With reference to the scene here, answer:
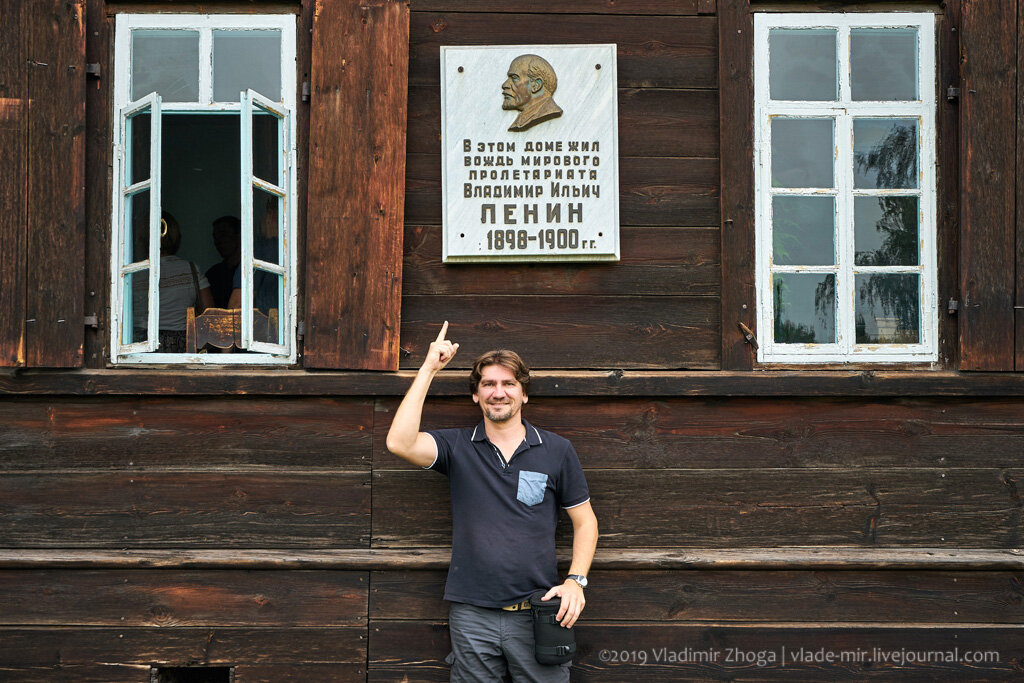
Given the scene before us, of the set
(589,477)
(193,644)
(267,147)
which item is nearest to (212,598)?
(193,644)

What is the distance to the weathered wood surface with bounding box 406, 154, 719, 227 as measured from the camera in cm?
392

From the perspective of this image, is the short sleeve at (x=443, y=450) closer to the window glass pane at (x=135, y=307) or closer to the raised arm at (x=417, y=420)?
the raised arm at (x=417, y=420)

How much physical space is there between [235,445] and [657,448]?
1.81 meters

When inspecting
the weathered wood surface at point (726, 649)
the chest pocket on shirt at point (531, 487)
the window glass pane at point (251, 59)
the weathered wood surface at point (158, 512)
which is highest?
the window glass pane at point (251, 59)

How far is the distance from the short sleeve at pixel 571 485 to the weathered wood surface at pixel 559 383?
40 cm

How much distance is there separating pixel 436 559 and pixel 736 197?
6.59 ft

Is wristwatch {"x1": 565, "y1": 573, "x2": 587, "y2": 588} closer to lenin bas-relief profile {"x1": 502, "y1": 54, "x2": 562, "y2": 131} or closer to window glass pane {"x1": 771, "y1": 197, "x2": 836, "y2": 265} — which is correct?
window glass pane {"x1": 771, "y1": 197, "x2": 836, "y2": 265}

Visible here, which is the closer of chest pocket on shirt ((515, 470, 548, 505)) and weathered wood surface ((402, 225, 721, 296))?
chest pocket on shirt ((515, 470, 548, 505))

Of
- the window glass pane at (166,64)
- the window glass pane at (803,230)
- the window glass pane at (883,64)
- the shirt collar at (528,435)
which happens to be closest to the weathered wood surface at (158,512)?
the shirt collar at (528,435)

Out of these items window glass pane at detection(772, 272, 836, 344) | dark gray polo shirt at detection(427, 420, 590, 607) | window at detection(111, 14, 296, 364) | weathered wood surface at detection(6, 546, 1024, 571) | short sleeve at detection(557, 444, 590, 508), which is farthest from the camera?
window glass pane at detection(772, 272, 836, 344)

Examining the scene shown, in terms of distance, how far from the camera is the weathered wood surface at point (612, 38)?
3938 millimetres

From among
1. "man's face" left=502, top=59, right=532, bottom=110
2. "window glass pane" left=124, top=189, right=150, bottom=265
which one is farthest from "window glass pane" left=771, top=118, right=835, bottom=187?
"window glass pane" left=124, top=189, right=150, bottom=265

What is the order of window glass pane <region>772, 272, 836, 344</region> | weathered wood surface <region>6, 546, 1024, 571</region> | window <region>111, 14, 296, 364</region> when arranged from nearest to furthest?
weathered wood surface <region>6, 546, 1024, 571</region>
window <region>111, 14, 296, 364</region>
window glass pane <region>772, 272, 836, 344</region>

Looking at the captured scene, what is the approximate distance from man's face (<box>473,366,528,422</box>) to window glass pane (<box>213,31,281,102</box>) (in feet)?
5.15
